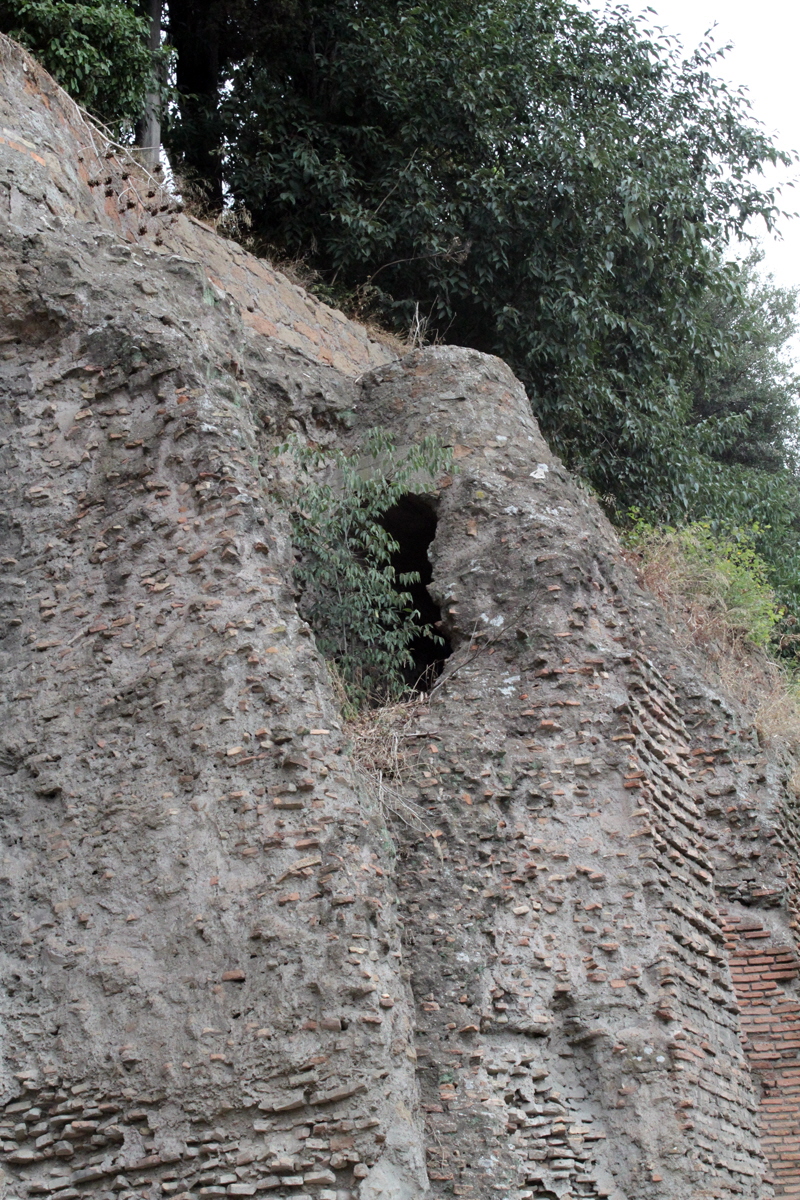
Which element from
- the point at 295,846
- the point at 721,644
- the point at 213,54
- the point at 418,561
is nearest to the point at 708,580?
the point at 721,644

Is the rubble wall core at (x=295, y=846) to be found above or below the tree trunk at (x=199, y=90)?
below

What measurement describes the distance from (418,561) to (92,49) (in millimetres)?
4883

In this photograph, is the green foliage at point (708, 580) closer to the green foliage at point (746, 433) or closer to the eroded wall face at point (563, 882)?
the green foliage at point (746, 433)

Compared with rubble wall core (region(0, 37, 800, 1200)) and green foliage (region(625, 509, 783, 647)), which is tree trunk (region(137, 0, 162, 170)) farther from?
green foliage (region(625, 509, 783, 647))

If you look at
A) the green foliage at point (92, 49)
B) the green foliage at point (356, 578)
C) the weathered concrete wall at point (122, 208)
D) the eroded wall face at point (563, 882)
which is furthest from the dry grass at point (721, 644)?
the green foliage at point (92, 49)

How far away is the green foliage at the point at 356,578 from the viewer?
760cm

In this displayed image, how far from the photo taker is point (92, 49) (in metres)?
9.98

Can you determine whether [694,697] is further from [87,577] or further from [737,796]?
[87,577]

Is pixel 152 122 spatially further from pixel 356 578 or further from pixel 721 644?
pixel 721 644

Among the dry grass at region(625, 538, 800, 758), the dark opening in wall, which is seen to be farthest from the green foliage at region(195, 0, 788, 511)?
the dark opening in wall

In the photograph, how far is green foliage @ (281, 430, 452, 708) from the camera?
760 cm

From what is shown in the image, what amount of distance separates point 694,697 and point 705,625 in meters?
2.09

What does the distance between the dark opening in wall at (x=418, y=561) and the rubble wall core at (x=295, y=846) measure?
625 mm

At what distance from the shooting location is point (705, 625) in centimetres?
1059
